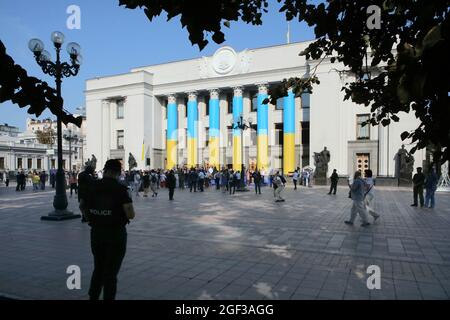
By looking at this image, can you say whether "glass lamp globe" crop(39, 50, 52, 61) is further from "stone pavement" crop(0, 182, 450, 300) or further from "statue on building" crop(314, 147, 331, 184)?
"statue on building" crop(314, 147, 331, 184)

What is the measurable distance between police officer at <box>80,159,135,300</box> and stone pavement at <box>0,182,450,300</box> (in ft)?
2.72

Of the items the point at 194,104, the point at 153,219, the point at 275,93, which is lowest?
the point at 153,219

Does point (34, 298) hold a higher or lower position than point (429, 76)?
lower

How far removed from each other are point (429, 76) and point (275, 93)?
2.94 metres

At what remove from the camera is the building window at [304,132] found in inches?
1500

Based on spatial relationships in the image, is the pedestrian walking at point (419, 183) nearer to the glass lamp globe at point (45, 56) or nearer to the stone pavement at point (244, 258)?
the stone pavement at point (244, 258)

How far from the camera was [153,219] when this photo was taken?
11211mm

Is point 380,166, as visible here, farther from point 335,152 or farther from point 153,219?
point 153,219

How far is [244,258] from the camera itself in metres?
6.49

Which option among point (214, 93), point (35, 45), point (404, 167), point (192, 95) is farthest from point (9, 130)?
point (404, 167)

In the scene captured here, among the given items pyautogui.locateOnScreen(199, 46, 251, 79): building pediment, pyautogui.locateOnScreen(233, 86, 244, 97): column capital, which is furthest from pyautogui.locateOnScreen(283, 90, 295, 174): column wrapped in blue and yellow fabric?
pyautogui.locateOnScreen(199, 46, 251, 79): building pediment

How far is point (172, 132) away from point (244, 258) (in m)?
38.7

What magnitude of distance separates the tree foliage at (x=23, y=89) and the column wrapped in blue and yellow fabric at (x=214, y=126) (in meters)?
37.2
